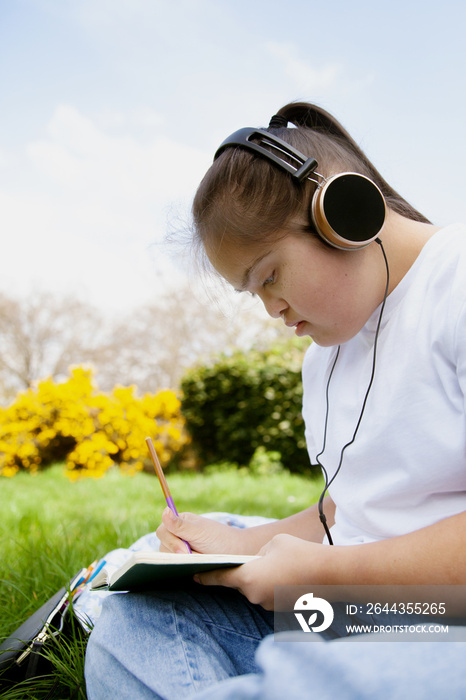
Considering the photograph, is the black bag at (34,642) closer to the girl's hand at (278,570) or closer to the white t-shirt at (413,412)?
the girl's hand at (278,570)

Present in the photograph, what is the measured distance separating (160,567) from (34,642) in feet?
1.81

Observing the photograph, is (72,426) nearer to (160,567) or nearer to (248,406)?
(248,406)

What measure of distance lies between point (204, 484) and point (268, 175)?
353 centimetres

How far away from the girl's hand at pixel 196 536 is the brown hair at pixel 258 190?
1.95 feet

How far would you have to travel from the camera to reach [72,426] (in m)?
5.85

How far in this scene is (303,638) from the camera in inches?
32.5

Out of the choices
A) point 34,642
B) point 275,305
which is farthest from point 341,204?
point 34,642

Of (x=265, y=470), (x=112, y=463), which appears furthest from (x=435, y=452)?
(x=112, y=463)

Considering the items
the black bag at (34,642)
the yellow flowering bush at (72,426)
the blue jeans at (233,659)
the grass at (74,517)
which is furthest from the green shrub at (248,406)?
the blue jeans at (233,659)

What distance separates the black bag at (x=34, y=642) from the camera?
1.25 m

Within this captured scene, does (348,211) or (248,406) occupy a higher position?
(348,211)

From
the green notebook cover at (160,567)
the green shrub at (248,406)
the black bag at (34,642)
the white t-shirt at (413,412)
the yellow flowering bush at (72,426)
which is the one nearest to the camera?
the green notebook cover at (160,567)

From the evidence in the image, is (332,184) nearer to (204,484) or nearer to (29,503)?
(29,503)

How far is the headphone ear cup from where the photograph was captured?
1088mm
